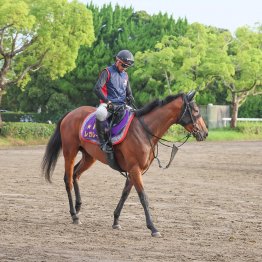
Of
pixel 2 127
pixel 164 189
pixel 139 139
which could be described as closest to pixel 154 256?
pixel 139 139

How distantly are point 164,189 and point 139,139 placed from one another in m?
6.24

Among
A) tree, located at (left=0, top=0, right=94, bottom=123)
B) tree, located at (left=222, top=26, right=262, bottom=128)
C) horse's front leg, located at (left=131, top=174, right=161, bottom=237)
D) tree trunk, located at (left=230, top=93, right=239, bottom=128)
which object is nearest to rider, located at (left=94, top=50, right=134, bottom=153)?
horse's front leg, located at (left=131, top=174, right=161, bottom=237)

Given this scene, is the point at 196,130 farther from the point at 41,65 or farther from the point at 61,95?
the point at 61,95

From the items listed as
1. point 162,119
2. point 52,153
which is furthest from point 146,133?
point 52,153

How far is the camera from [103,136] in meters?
11.0

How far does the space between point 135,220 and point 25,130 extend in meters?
29.1

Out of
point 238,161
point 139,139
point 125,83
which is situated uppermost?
point 125,83

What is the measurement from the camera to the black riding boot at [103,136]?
430 inches

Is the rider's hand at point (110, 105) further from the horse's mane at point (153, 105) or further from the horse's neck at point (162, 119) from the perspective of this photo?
the horse's neck at point (162, 119)

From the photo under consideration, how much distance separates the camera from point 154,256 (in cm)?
831

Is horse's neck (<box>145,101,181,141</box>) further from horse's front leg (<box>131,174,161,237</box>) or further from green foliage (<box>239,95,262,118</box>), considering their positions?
green foliage (<box>239,95,262,118</box>)

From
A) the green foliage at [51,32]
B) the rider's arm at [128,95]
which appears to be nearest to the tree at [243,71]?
the green foliage at [51,32]

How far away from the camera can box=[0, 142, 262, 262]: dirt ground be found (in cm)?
852

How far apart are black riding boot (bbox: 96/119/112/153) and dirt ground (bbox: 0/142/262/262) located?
1.08m
